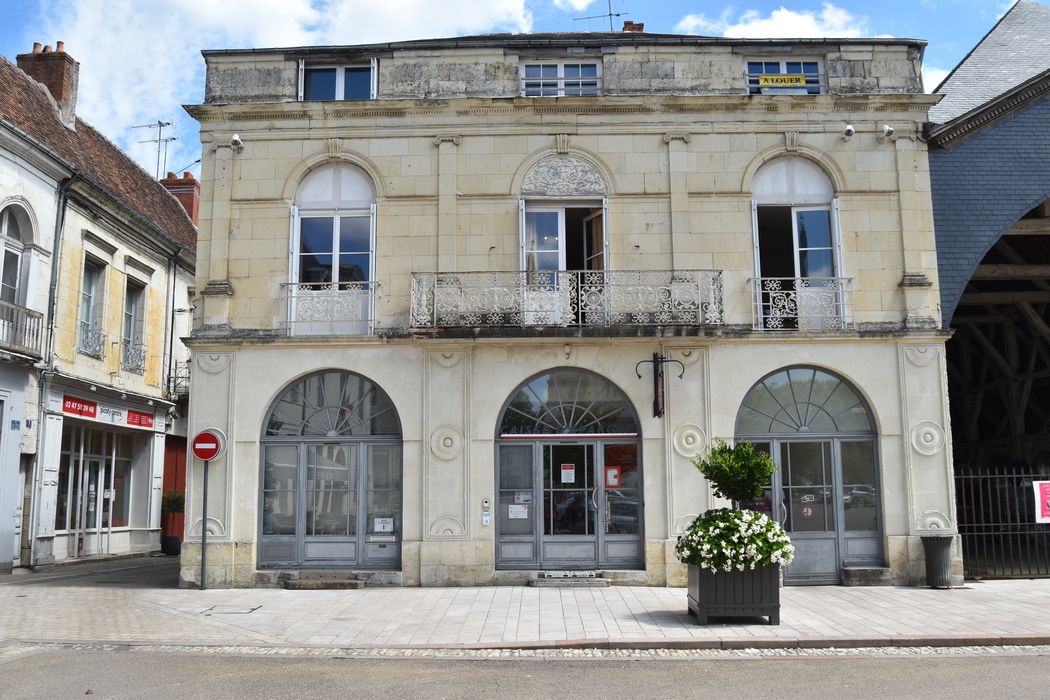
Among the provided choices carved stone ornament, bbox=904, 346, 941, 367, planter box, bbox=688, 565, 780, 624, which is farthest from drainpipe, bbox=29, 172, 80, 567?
carved stone ornament, bbox=904, 346, 941, 367

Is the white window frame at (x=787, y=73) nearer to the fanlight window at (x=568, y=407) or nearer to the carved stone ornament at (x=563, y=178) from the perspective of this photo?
the carved stone ornament at (x=563, y=178)

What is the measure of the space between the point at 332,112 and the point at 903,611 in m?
10.6

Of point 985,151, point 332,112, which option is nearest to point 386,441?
point 332,112

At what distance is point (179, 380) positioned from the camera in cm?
2223

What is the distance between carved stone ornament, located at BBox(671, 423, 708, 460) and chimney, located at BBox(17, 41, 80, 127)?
15.0 meters

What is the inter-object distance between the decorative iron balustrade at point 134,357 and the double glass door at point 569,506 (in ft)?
35.4

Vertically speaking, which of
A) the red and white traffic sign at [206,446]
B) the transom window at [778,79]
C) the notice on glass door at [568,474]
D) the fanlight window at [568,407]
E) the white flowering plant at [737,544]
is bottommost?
the white flowering plant at [737,544]

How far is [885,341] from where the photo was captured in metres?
13.4

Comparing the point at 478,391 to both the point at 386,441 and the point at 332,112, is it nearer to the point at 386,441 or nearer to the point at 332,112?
the point at 386,441

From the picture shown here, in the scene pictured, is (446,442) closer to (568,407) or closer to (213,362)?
(568,407)

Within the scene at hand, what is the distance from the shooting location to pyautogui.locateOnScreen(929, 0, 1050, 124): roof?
587 inches

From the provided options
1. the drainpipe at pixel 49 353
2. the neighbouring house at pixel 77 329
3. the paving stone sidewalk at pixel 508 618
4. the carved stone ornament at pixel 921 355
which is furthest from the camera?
the drainpipe at pixel 49 353

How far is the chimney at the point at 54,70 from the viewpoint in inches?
757

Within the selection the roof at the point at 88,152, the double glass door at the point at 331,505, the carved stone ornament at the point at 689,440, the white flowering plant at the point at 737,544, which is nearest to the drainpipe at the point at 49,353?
the roof at the point at 88,152
